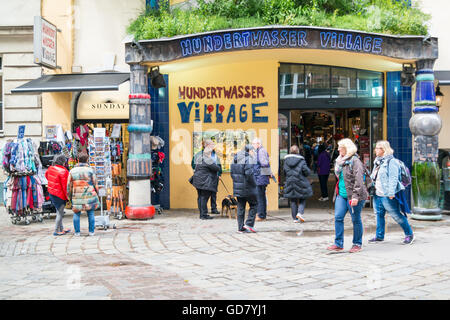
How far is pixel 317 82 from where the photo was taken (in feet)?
42.7

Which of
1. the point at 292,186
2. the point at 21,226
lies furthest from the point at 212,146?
the point at 21,226

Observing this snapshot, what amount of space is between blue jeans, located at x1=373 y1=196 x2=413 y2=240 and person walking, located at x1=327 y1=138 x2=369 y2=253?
0.73 m

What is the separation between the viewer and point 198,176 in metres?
11.6

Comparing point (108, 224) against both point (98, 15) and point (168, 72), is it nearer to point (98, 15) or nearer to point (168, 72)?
point (168, 72)

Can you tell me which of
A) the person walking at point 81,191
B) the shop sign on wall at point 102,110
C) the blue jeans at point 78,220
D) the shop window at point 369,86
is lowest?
the blue jeans at point 78,220

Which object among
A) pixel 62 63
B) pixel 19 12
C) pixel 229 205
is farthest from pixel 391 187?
pixel 19 12

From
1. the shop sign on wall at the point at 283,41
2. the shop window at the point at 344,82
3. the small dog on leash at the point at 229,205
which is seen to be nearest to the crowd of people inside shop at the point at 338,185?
the small dog on leash at the point at 229,205

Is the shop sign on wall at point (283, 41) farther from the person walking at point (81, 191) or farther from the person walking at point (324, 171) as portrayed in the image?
the person walking at point (324, 171)

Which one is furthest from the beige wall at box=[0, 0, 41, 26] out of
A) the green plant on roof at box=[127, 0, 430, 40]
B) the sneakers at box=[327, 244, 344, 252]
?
the sneakers at box=[327, 244, 344, 252]

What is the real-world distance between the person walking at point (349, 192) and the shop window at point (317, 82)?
522 cm

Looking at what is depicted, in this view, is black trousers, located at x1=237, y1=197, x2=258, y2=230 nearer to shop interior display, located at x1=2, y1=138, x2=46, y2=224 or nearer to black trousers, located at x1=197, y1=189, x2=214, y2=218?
black trousers, located at x1=197, y1=189, x2=214, y2=218

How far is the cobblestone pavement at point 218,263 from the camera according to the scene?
5758 mm

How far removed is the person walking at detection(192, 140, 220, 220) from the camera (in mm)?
11469

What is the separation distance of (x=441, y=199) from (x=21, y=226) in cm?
934
